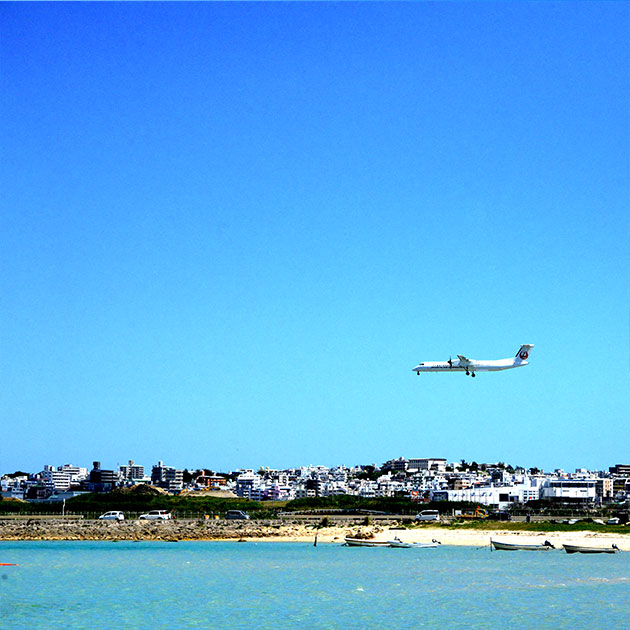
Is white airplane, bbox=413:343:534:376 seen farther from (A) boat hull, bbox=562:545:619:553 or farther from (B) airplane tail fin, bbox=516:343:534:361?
(A) boat hull, bbox=562:545:619:553

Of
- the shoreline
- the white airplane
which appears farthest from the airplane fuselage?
the shoreline

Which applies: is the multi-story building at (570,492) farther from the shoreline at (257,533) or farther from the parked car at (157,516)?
the parked car at (157,516)

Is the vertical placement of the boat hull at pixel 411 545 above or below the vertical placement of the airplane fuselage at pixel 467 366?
below

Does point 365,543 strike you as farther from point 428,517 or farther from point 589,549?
point 428,517

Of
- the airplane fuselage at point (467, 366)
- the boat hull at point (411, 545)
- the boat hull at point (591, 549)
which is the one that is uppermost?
the airplane fuselage at point (467, 366)

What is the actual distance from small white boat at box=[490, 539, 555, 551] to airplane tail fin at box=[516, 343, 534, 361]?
1061 inches

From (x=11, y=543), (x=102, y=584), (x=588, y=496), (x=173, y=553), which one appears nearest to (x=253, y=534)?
(x=173, y=553)

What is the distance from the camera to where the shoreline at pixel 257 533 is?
95188 mm

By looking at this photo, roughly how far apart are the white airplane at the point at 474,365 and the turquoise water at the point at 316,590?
23098mm

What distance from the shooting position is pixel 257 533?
104 meters

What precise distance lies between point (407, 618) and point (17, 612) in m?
21.2

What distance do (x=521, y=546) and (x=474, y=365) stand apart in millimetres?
24120

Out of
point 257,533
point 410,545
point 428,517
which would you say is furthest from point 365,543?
point 428,517

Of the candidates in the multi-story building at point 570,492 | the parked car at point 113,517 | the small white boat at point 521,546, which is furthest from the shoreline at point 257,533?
the multi-story building at point 570,492
